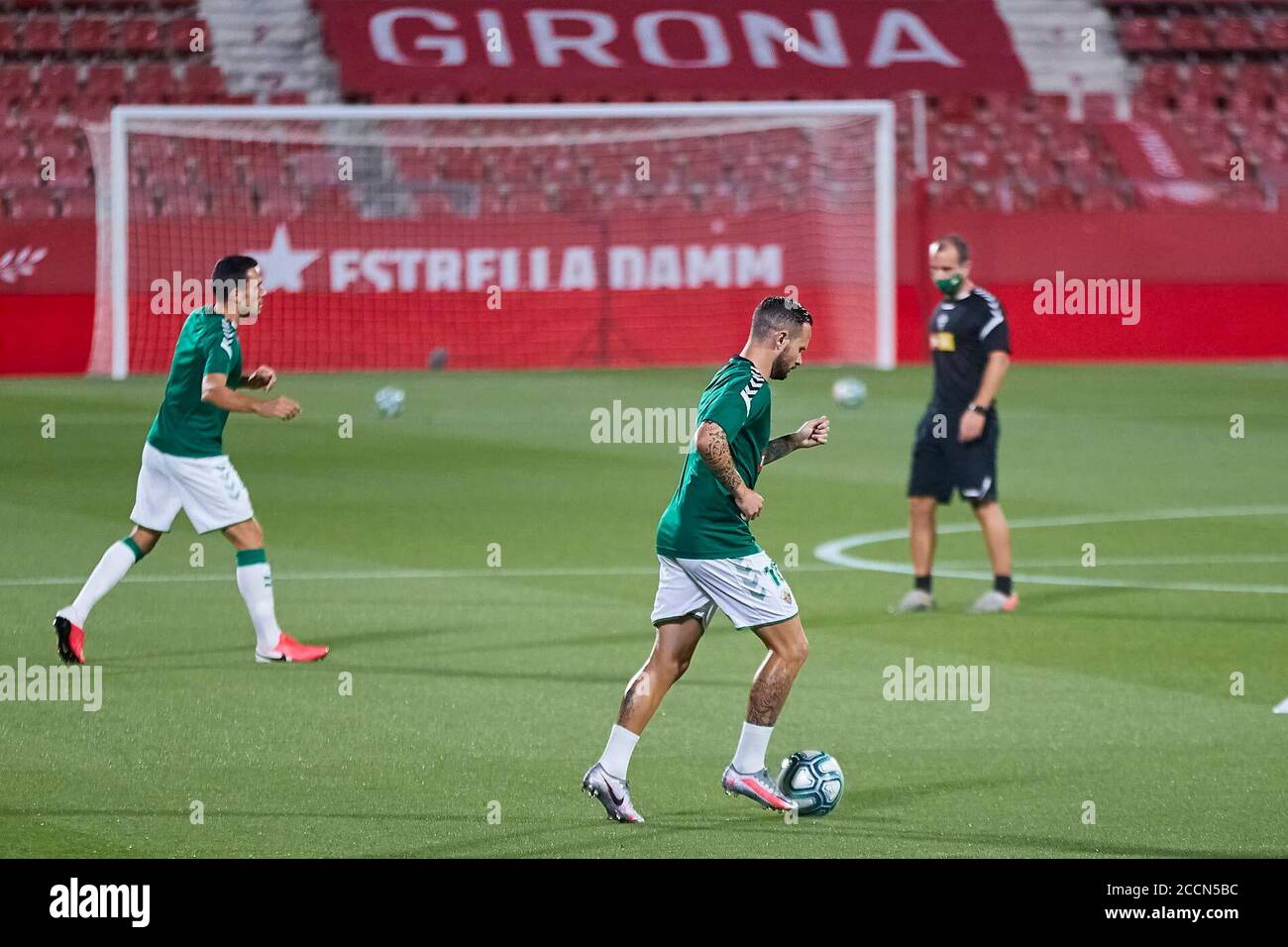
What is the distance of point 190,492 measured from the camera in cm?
1073

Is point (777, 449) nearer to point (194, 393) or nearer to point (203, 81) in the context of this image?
point (194, 393)

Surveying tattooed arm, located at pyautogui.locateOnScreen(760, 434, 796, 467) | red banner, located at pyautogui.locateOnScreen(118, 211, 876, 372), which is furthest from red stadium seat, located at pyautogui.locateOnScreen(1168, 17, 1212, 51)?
tattooed arm, located at pyautogui.locateOnScreen(760, 434, 796, 467)

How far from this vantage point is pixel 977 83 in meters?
34.7

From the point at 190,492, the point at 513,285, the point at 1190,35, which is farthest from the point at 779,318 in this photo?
the point at 1190,35

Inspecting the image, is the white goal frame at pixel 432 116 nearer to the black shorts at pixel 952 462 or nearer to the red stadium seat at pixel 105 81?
the red stadium seat at pixel 105 81

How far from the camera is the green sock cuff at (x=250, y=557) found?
1072 cm

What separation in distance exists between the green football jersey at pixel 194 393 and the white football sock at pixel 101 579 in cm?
53

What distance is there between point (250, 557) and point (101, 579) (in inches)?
27.5

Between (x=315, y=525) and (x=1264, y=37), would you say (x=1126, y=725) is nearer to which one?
(x=315, y=525)

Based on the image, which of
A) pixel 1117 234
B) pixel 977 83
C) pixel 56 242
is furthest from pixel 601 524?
pixel 977 83

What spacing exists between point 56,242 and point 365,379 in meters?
4.39

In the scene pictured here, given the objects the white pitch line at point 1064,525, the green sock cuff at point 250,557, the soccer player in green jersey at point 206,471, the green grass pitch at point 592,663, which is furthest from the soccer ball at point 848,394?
the green sock cuff at point 250,557

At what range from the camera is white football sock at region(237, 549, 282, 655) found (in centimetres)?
1062

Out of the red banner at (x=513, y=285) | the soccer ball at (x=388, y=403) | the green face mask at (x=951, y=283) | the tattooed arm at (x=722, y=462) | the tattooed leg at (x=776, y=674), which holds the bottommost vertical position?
the tattooed leg at (x=776, y=674)
